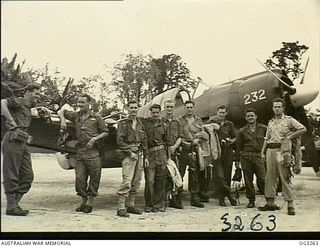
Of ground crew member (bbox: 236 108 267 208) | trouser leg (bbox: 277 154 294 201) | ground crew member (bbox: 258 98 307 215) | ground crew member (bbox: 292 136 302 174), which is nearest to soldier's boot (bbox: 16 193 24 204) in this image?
ground crew member (bbox: 236 108 267 208)

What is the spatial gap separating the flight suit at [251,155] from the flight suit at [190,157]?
327 millimetres

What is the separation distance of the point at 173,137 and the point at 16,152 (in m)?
1.09

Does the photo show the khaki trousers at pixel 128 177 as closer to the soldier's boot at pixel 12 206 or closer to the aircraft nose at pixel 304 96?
the soldier's boot at pixel 12 206

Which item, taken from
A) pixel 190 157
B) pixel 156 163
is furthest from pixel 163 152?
pixel 190 157

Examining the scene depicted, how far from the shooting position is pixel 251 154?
368 centimetres

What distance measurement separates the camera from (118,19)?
360cm

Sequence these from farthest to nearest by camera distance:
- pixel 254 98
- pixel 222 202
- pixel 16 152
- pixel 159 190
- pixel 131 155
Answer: pixel 254 98
pixel 222 202
pixel 159 190
pixel 131 155
pixel 16 152

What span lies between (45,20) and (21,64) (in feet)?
1.16

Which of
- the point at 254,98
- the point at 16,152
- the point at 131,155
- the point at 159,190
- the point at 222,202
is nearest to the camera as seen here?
the point at 16,152

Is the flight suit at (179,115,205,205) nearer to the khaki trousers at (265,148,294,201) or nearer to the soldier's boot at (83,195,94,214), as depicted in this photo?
the khaki trousers at (265,148,294,201)

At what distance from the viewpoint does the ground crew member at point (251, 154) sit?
367 centimetres

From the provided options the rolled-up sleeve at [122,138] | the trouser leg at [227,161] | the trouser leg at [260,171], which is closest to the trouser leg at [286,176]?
the trouser leg at [260,171]

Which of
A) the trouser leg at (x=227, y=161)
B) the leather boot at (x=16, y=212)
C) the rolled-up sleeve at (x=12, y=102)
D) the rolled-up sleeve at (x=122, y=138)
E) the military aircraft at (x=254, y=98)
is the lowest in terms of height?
the leather boot at (x=16, y=212)

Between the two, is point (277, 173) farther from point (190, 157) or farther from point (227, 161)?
point (190, 157)
